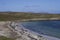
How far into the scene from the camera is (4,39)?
21.1m

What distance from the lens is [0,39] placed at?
20.8m

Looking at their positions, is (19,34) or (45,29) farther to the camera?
(45,29)

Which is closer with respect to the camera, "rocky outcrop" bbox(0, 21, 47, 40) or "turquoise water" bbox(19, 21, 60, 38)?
"rocky outcrop" bbox(0, 21, 47, 40)

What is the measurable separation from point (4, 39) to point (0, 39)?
474 millimetres

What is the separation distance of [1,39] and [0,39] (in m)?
0.23

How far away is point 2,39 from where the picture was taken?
21.2 metres

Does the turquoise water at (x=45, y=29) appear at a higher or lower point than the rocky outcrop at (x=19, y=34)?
lower

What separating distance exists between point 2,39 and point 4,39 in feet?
0.79

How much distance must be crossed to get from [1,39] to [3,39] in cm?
22

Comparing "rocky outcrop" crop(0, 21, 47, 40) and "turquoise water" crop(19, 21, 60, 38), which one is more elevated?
"rocky outcrop" crop(0, 21, 47, 40)

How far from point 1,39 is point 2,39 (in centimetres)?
15

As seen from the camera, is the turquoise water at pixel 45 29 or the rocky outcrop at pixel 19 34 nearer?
the rocky outcrop at pixel 19 34

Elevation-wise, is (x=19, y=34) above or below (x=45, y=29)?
above
